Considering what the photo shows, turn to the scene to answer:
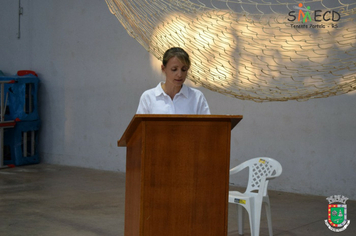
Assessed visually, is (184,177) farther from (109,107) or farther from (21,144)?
(21,144)

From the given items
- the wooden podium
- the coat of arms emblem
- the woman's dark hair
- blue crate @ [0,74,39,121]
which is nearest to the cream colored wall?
the coat of arms emblem

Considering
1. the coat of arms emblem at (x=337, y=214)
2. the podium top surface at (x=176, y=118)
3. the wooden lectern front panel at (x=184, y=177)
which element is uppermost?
the podium top surface at (x=176, y=118)

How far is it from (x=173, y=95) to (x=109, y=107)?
4025mm

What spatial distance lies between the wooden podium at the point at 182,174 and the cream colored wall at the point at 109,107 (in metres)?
3.10

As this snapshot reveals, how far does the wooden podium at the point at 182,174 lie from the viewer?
1645mm

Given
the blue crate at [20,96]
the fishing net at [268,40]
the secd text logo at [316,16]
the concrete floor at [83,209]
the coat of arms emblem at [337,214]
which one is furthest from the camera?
the blue crate at [20,96]

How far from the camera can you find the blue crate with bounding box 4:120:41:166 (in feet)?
21.1

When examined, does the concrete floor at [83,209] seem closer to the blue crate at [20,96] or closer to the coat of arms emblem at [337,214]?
the coat of arms emblem at [337,214]

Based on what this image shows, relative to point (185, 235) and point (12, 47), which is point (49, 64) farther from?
point (185, 235)

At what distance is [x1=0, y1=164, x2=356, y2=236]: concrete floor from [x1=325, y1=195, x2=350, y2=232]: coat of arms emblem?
0.14 feet

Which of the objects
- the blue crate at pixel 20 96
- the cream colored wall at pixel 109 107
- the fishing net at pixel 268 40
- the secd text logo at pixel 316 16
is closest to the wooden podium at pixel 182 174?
the fishing net at pixel 268 40

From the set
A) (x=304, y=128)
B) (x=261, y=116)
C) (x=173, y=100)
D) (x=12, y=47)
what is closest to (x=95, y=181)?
(x=261, y=116)

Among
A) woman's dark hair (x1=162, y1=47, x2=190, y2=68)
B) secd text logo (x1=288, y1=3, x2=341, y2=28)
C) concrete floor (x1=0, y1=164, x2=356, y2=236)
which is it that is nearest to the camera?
woman's dark hair (x1=162, y1=47, x2=190, y2=68)

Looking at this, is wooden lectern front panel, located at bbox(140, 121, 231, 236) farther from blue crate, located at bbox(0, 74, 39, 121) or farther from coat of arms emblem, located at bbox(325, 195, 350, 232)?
blue crate, located at bbox(0, 74, 39, 121)
